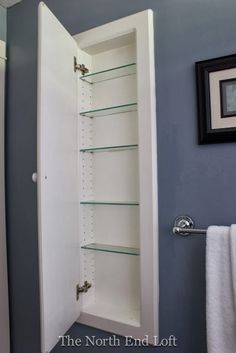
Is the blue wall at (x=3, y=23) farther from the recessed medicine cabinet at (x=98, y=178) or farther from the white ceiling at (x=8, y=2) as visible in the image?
the recessed medicine cabinet at (x=98, y=178)

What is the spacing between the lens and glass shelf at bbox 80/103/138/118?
1130 mm

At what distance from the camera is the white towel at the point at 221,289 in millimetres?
818

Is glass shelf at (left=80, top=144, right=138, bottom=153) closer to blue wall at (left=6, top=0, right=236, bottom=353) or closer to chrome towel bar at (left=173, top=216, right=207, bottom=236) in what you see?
blue wall at (left=6, top=0, right=236, bottom=353)

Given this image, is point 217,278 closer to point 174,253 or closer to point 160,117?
point 174,253

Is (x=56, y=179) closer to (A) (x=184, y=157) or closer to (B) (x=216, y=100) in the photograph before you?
(A) (x=184, y=157)

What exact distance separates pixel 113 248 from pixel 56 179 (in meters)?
0.40

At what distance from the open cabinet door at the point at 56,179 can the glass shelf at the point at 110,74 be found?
0.13 meters

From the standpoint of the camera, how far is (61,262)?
976mm

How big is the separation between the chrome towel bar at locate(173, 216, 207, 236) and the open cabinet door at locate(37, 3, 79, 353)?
1.33 feet

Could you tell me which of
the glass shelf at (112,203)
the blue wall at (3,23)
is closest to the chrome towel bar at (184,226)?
the glass shelf at (112,203)

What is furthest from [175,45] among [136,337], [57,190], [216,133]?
[136,337]

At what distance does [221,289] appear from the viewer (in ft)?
2.76

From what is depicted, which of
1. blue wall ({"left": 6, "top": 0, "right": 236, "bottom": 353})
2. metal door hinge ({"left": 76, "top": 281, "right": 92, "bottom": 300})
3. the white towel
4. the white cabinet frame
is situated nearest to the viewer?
the white towel

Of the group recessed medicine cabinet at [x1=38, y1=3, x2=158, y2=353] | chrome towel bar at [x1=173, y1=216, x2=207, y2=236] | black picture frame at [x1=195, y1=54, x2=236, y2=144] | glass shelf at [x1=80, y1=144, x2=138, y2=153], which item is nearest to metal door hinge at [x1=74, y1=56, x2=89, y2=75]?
recessed medicine cabinet at [x1=38, y1=3, x2=158, y2=353]
